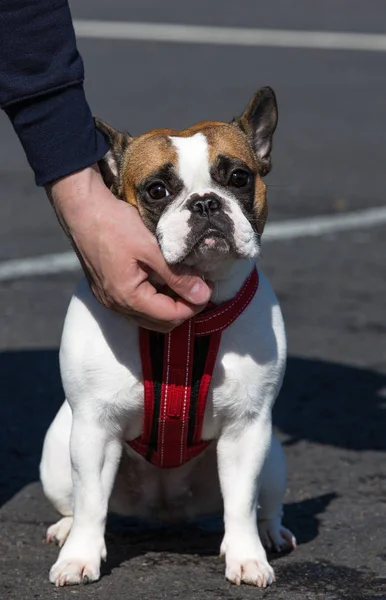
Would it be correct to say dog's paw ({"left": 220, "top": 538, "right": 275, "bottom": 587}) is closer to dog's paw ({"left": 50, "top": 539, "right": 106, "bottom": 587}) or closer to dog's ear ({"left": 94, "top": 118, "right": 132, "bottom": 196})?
dog's paw ({"left": 50, "top": 539, "right": 106, "bottom": 587})

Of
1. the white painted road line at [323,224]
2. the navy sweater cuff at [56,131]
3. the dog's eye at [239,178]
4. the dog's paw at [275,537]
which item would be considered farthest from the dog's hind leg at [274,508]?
the white painted road line at [323,224]

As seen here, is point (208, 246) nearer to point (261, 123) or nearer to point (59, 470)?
point (261, 123)

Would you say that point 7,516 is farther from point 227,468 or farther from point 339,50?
point 339,50

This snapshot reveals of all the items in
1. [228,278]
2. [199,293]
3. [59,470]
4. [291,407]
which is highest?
[199,293]

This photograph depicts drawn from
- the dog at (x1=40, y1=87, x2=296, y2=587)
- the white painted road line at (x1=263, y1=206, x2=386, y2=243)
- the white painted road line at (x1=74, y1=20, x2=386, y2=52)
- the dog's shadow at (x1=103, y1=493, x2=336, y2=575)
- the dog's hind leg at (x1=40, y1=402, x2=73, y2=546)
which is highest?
the dog at (x1=40, y1=87, x2=296, y2=587)

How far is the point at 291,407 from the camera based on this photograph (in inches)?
237

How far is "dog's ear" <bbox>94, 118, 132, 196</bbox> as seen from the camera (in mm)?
4344

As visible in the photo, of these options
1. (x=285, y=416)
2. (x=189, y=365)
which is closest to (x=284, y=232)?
(x=285, y=416)

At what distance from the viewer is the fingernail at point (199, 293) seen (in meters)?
3.91

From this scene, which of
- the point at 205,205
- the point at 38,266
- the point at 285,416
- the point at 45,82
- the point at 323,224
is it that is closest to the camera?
the point at 45,82

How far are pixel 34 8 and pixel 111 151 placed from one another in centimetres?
74

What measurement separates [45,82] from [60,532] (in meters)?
1.65

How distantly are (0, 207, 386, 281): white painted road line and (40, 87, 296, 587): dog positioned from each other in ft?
12.0

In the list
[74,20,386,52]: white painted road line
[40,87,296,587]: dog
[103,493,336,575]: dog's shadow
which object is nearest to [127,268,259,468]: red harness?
[40,87,296,587]: dog
